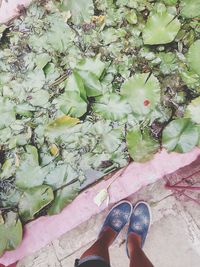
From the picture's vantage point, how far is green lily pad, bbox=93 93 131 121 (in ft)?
6.16

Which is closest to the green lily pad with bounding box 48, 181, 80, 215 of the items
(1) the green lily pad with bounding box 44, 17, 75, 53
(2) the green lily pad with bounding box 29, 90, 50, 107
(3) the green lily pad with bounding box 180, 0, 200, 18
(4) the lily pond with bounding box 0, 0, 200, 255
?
(4) the lily pond with bounding box 0, 0, 200, 255

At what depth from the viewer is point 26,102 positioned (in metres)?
1.97

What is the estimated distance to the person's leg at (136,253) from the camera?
1775 mm

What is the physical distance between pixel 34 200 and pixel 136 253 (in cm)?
55

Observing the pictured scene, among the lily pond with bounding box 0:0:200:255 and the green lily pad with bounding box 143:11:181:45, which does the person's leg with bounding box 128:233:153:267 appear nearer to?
the lily pond with bounding box 0:0:200:255

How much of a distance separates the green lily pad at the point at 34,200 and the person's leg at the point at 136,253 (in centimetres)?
46

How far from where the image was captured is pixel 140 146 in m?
1.89

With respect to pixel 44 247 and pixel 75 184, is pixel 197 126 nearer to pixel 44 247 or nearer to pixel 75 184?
pixel 75 184

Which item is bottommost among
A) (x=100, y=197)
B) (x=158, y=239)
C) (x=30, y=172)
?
(x=158, y=239)

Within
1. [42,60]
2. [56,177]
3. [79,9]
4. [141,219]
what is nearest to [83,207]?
[56,177]

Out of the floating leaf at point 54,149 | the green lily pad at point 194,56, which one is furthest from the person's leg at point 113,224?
the green lily pad at point 194,56

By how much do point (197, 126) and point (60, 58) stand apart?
0.78 meters

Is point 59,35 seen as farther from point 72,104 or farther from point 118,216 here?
point 118,216

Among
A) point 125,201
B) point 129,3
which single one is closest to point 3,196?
point 125,201
